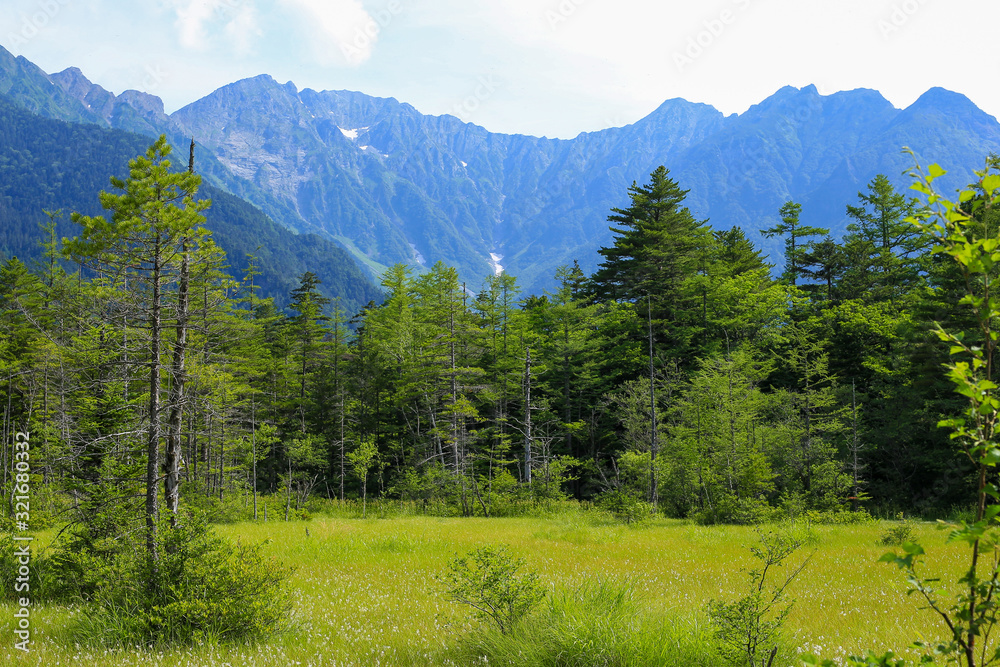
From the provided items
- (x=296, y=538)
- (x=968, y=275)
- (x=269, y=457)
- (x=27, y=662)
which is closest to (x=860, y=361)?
(x=296, y=538)

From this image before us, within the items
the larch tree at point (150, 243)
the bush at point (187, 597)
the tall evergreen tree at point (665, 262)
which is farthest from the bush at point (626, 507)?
the larch tree at point (150, 243)

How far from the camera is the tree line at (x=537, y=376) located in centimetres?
929

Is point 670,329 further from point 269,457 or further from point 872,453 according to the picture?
point 269,457

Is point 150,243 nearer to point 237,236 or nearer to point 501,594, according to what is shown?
point 501,594

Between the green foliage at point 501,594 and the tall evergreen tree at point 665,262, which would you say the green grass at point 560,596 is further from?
the tall evergreen tree at point 665,262

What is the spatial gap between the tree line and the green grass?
248 centimetres

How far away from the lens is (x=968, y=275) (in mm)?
2064

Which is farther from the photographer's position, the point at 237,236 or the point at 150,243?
the point at 237,236

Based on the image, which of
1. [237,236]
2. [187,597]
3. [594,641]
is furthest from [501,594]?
[237,236]

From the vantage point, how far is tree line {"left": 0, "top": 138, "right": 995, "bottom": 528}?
9.29m

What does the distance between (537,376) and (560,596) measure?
28.0m

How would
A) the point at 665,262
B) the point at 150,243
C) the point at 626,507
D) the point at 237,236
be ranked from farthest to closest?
the point at 237,236 → the point at 665,262 → the point at 626,507 → the point at 150,243

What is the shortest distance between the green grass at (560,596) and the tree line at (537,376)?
2.48m

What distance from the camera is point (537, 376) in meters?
34.2
